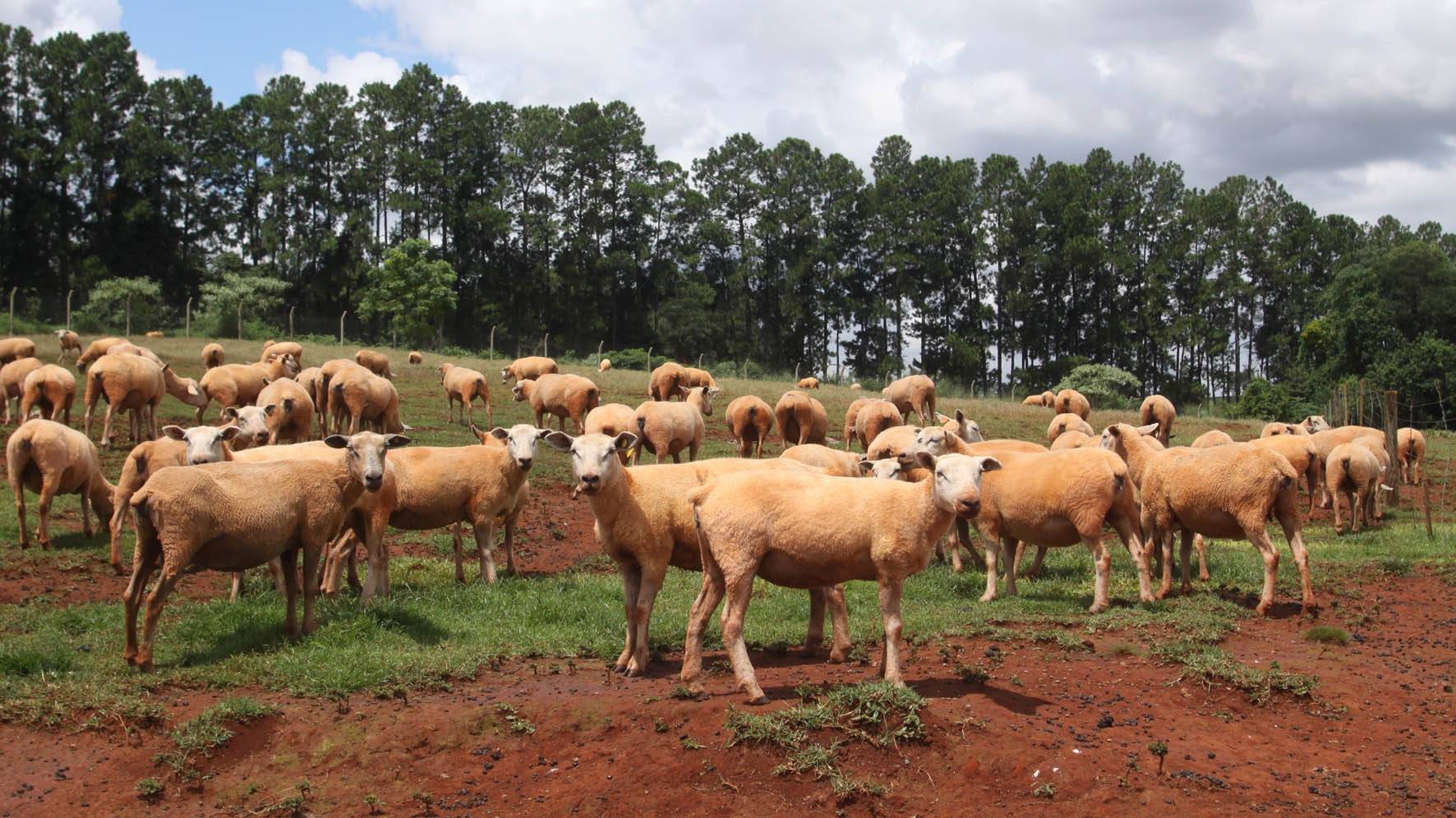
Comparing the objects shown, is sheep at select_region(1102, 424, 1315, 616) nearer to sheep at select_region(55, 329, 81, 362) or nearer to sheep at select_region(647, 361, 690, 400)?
sheep at select_region(647, 361, 690, 400)

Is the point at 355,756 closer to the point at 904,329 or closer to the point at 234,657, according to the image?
the point at 234,657

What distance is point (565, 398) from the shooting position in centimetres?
2864

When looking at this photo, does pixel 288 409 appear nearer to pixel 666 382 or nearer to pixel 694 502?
pixel 666 382

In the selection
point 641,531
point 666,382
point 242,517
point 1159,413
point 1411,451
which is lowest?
point 641,531

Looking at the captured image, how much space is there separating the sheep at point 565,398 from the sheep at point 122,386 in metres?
8.89

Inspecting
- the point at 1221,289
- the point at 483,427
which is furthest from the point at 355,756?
the point at 1221,289

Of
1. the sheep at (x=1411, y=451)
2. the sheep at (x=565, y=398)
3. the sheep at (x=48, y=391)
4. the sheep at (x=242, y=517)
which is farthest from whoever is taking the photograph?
the sheep at (x=1411, y=451)

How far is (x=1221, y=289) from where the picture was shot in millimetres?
81500

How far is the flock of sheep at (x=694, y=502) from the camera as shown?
31.1 ft

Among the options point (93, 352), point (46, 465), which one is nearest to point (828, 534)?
point (46, 465)

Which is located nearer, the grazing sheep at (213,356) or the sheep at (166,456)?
the sheep at (166,456)

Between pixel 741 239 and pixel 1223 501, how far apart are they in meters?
72.7

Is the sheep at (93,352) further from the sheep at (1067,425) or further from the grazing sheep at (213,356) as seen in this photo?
the sheep at (1067,425)

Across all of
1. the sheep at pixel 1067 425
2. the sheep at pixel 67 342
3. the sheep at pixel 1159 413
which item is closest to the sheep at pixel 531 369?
the sheep at pixel 67 342
